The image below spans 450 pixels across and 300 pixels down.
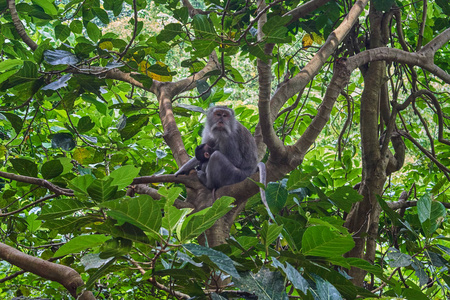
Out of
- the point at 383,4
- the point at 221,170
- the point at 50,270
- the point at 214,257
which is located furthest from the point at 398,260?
the point at 221,170

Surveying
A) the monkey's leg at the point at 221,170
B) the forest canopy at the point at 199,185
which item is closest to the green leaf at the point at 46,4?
the forest canopy at the point at 199,185

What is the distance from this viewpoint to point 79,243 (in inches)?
42.7

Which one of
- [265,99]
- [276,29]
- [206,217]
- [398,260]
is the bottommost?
[206,217]

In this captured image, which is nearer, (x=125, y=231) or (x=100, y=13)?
(x=125, y=231)

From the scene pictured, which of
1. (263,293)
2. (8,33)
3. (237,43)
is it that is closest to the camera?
(263,293)

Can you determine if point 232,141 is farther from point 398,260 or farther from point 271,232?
point 271,232

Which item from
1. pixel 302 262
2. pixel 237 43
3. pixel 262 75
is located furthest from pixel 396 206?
pixel 302 262

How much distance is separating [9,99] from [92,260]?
1728 mm

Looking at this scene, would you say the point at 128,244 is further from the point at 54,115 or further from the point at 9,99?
the point at 54,115

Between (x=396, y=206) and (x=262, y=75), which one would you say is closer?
(x=262, y=75)

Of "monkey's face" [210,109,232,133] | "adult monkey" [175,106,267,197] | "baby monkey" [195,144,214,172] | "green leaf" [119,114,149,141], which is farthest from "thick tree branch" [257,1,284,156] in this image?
"monkey's face" [210,109,232,133]

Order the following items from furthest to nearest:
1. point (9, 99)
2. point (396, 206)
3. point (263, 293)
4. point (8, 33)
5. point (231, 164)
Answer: point (231, 164)
point (8, 33)
point (396, 206)
point (9, 99)
point (263, 293)

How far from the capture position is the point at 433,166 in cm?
377

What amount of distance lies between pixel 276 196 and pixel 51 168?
89 centimetres
